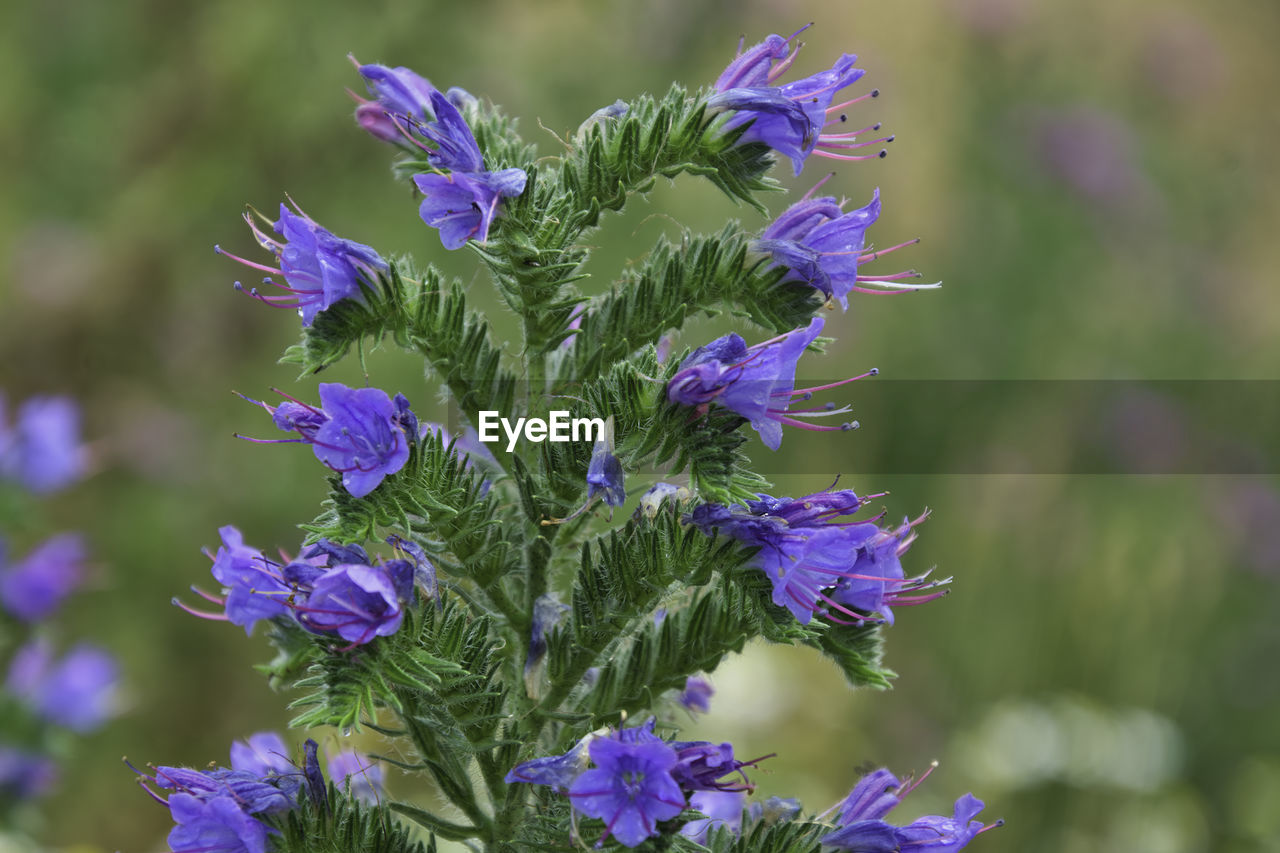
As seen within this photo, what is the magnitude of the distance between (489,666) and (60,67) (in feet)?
25.8

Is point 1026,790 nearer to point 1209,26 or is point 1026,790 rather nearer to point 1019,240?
point 1019,240

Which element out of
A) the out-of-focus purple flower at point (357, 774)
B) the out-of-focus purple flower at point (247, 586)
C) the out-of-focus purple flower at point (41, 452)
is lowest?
the out-of-focus purple flower at point (357, 774)

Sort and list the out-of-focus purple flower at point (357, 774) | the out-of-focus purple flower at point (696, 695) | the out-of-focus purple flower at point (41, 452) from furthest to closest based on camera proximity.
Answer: the out-of-focus purple flower at point (41, 452) → the out-of-focus purple flower at point (696, 695) → the out-of-focus purple flower at point (357, 774)

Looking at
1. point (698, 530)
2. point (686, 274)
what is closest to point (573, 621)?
point (698, 530)

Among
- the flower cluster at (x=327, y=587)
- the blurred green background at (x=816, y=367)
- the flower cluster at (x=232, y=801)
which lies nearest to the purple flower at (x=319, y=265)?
the flower cluster at (x=327, y=587)

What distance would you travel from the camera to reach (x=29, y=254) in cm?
717

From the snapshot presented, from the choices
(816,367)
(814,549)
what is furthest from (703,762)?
(816,367)

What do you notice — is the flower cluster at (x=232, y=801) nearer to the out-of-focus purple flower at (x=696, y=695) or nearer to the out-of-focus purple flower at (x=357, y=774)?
the out-of-focus purple flower at (x=357, y=774)

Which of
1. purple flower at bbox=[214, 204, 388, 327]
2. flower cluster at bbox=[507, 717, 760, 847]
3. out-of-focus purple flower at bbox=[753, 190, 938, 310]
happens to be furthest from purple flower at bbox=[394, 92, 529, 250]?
flower cluster at bbox=[507, 717, 760, 847]

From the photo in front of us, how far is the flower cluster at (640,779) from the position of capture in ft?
6.25

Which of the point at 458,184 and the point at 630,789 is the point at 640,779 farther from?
the point at 458,184

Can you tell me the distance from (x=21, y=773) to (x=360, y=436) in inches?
111

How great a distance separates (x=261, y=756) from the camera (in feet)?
8.33

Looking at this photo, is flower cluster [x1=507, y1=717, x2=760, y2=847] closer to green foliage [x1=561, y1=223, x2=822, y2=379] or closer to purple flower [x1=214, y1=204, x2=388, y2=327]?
green foliage [x1=561, y1=223, x2=822, y2=379]
